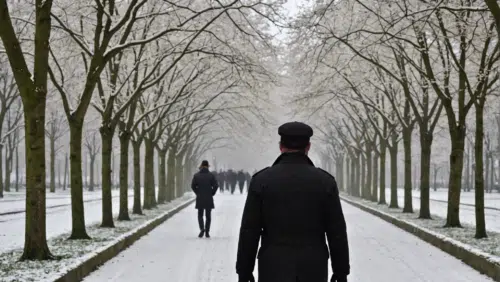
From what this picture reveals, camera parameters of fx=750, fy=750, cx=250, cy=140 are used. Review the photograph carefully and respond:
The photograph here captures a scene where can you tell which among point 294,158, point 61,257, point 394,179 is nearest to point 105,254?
point 61,257

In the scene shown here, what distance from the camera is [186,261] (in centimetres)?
1363

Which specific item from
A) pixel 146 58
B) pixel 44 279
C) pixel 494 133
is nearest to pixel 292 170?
pixel 44 279

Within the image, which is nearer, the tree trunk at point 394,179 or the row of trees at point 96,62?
the row of trees at point 96,62

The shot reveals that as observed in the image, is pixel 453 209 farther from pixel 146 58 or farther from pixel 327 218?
pixel 327 218

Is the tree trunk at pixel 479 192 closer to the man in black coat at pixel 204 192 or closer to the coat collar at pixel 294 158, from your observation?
the man in black coat at pixel 204 192

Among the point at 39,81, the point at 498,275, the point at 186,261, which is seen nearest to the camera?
the point at 498,275

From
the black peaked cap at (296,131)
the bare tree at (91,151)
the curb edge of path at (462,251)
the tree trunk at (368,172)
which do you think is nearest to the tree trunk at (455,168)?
the curb edge of path at (462,251)

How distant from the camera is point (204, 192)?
61.7 feet

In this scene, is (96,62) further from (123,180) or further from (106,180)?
(123,180)

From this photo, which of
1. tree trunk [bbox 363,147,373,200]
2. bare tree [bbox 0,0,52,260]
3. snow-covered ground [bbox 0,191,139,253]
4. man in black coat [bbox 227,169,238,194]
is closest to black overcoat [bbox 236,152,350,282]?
bare tree [bbox 0,0,52,260]

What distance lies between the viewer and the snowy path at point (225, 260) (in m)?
11.7

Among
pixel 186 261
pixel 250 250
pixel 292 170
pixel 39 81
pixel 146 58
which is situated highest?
pixel 146 58

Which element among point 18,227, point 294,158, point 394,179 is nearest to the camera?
point 294,158

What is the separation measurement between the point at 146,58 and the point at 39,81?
10.8 meters
